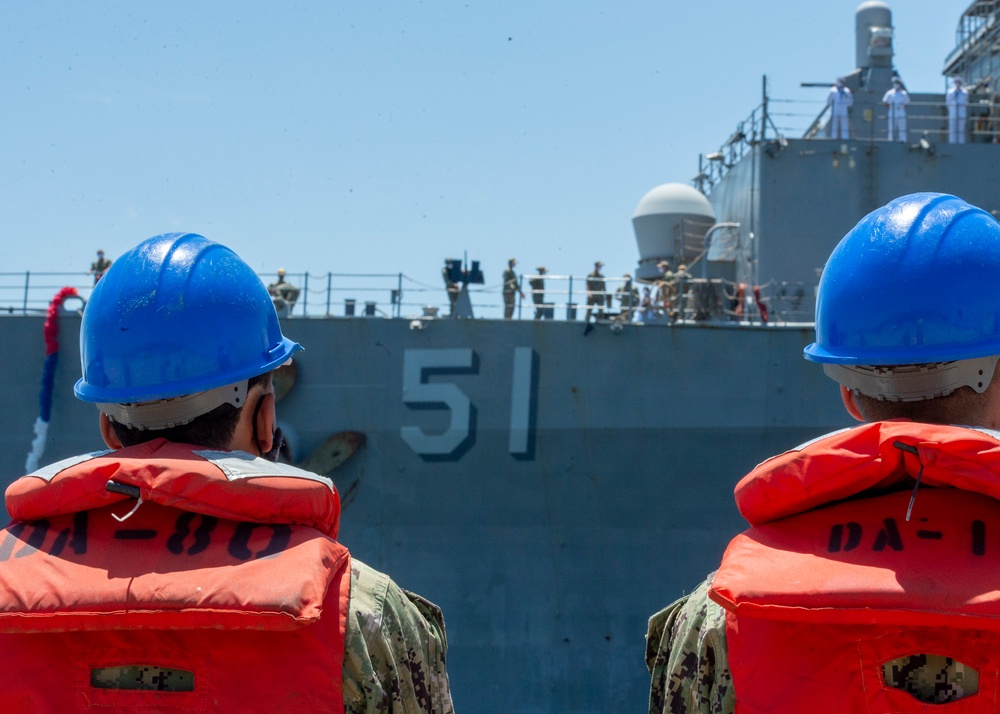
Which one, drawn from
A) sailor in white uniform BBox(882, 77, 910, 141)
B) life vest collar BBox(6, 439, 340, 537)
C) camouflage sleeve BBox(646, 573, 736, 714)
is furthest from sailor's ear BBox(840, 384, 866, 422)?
sailor in white uniform BBox(882, 77, 910, 141)

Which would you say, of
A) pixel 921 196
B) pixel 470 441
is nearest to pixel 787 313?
pixel 470 441

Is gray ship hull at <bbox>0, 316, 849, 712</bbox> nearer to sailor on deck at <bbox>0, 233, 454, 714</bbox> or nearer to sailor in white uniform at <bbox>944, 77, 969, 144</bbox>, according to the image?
sailor in white uniform at <bbox>944, 77, 969, 144</bbox>

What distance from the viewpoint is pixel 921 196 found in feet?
6.61

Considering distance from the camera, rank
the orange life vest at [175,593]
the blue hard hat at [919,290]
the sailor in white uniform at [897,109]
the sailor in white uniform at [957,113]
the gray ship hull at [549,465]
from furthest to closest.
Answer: the sailor in white uniform at [957,113] < the sailor in white uniform at [897,109] < the gray ship hull at [549,465] < the blue hard hat at [919,290] < the orange life vest at [175,593]

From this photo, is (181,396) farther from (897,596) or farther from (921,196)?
(921,196)

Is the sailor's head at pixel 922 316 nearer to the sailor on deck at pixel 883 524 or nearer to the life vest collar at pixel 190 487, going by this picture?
the sailor on deck at pixel 883 524

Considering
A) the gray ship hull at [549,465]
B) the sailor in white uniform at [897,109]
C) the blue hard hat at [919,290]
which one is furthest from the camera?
the sailor in white uniform at [897,109]

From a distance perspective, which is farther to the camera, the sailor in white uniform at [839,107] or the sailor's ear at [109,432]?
the sailor in white uniform at [839,107]

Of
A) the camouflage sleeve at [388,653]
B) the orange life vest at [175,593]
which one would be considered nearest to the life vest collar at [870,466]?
the camouflage sleeve at [388,653]

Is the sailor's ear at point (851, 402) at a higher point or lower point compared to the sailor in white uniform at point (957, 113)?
lower

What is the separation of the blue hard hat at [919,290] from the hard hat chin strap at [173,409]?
4.00ft

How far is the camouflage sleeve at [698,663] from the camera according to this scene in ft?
5.69

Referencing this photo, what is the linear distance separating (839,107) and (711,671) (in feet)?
48.4

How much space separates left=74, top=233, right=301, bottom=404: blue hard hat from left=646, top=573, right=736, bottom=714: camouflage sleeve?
3.26ft
